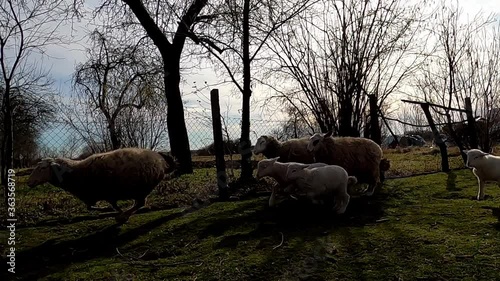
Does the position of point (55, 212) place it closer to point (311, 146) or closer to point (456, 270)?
point (311, 146)

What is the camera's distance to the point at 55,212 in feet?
22.6

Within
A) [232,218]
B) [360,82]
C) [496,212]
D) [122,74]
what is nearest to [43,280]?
[232,218]

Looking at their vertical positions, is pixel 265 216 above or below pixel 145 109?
below

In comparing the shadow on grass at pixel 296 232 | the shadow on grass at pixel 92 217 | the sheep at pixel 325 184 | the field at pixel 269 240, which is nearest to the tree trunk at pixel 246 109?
the field at pixel 269 240

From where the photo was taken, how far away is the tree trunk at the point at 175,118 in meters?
12.0

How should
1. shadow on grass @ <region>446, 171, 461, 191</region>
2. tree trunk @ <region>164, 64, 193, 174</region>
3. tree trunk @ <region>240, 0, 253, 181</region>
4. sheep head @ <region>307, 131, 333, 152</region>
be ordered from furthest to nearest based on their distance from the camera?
tree trunk @ <region>164, 64, 193, 174</region> → tree trunk @ <region>240, 0, 253, 181</region> → shadow on grass @ <region>446, 171, 461, 191</region> → sheep head @ <region>307, 131, 333, 152</region>

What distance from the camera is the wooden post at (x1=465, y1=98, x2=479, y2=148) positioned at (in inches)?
427

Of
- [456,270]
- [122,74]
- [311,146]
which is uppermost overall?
[122,74]

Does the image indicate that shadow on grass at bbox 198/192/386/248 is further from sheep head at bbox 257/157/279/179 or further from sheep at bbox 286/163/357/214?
sheep head at bbox 257/157/279/179

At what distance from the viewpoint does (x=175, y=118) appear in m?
12.1

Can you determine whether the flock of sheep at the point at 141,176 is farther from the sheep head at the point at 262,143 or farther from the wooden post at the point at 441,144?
the wooden post at the point at 441,144

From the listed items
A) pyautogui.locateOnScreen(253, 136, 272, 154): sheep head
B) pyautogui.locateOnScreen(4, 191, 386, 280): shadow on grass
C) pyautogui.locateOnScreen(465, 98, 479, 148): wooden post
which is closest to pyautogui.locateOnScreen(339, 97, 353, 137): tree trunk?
pyautogui.locateOnScreen(253, 136, 272, 154): sheep head

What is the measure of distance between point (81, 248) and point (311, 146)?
3771 millimetres

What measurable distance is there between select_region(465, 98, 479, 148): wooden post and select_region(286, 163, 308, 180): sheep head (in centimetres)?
654
